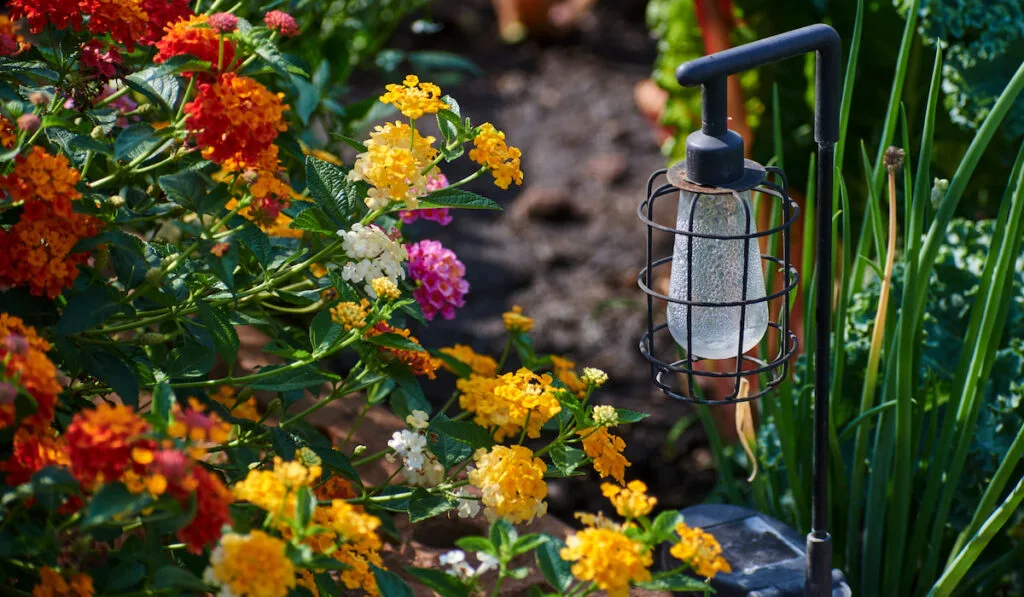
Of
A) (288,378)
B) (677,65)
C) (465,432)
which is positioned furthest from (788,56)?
(677,65)

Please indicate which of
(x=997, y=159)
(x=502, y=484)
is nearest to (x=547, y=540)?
(x=502, y=484)

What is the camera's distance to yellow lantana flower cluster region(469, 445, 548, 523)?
115cm

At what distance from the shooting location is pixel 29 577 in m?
1.09

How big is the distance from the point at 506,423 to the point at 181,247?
1.39 feet

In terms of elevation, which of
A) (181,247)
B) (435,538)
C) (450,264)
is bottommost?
(435,538)

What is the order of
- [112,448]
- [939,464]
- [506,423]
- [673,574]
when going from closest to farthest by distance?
[112,448], [673,574], [506,423], [939,464]

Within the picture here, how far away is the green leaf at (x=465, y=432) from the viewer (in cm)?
125

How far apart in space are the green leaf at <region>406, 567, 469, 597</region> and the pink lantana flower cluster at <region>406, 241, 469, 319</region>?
1.40ft

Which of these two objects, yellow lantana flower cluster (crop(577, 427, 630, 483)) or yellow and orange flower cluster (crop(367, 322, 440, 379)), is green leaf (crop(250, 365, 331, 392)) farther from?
yellow lantana flower cluster (crop(577, 427, 630, 483))

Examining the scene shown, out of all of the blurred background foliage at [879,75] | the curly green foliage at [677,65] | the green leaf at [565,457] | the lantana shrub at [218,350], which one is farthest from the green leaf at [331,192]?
the curly green foliage at [677,65]

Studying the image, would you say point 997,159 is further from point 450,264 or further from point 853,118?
point 450,264

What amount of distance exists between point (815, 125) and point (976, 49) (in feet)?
3.43

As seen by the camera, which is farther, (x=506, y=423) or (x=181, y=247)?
(x=506, y=423)

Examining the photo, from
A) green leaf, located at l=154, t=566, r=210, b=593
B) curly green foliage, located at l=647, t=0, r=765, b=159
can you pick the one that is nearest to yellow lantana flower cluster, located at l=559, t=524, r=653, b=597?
green leaf, located at l=154, t=566, r=210, b=593
